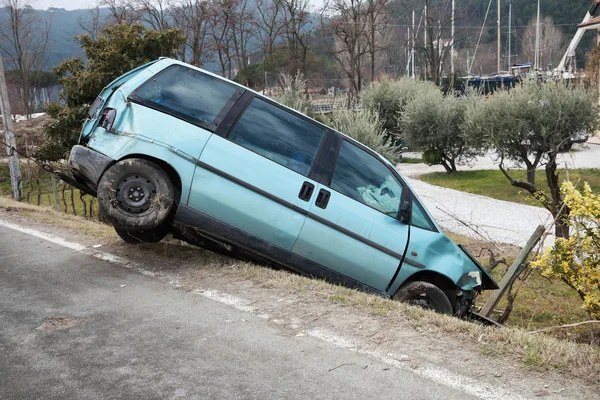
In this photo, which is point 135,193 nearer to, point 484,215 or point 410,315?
point 410,315

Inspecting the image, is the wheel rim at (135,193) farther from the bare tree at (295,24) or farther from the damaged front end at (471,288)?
the bare tree at (295,24)

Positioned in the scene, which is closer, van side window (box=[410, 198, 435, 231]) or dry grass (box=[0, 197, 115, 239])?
van side window (box=[410, 198, 435, 231])

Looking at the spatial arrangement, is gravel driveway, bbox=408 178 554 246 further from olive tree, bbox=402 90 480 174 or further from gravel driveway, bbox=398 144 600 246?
olive tree, bbox=402 90 480 174

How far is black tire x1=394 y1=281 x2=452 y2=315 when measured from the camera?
5.43m

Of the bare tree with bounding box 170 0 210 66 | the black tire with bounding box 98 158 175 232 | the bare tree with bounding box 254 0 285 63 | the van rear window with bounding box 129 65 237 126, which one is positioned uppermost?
the bare tree with bounding box 254 0 285 63

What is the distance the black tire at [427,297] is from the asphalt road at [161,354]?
188 centimetres

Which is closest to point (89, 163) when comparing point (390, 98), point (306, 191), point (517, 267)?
point (306, 191)

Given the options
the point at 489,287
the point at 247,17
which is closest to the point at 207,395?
the point at 489,287

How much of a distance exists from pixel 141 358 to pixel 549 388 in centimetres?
238

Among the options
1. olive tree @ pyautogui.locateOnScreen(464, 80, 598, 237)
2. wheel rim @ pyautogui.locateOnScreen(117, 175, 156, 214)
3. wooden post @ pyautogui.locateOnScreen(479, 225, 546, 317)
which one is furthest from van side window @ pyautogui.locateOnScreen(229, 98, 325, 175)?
olive tree @ pyautogui.locateOnScreen(464, 80, 598, 237)

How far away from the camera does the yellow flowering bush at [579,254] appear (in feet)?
17.1

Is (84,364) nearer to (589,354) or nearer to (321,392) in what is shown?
(321,392)

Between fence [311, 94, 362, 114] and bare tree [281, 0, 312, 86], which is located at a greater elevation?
bare tree [281, 0, 312, 86]

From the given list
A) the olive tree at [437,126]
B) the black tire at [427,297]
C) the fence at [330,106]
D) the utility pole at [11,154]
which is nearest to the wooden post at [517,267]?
the black tire at [427,297]
